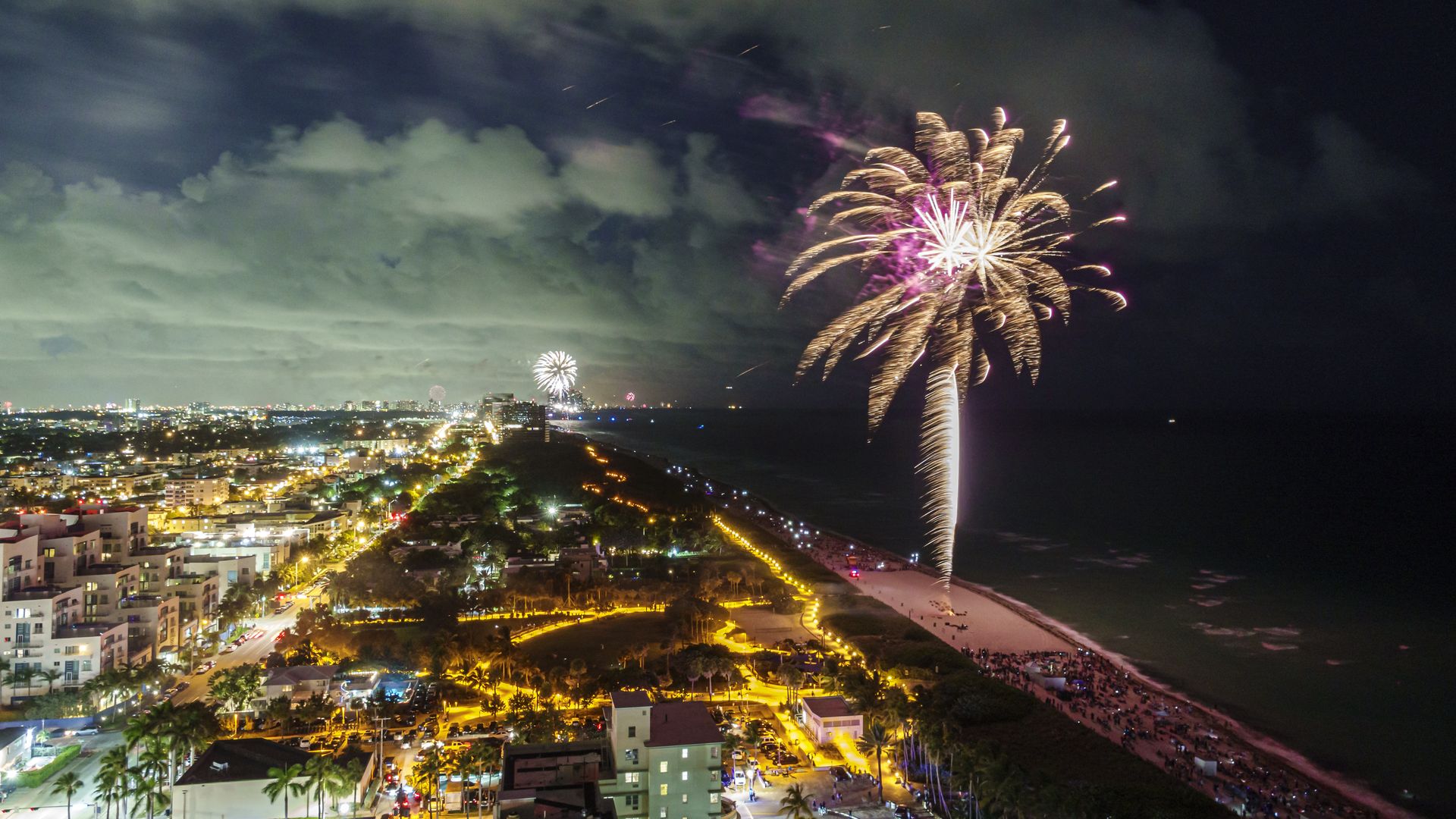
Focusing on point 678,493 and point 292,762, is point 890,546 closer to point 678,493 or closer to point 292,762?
point 678,493

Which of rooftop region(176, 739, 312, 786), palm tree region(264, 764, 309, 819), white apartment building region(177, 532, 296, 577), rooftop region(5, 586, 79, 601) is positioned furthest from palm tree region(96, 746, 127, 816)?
white apartment building region(177, 532, 296, 577)

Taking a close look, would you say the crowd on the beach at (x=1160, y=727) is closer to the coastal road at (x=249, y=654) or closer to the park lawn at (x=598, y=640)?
the park lawn at (x=598, y=640)

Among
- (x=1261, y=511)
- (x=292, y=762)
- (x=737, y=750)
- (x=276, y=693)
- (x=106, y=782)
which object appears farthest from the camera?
(x=1261, y=511)

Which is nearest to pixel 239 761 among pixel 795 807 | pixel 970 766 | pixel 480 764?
pixel 480 764

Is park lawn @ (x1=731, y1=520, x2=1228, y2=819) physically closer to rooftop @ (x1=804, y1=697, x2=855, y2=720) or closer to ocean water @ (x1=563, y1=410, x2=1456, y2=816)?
rooftop @ (x1=804, y1=697, x2=855, y2=720)

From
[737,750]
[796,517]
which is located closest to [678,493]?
[796,517]

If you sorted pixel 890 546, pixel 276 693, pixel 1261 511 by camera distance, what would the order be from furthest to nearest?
pixel 1261 511
pixel 890 546
pixel 276 693

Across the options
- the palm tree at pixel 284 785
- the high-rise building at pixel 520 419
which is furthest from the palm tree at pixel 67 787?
the high-rise building at pixel 520 419
